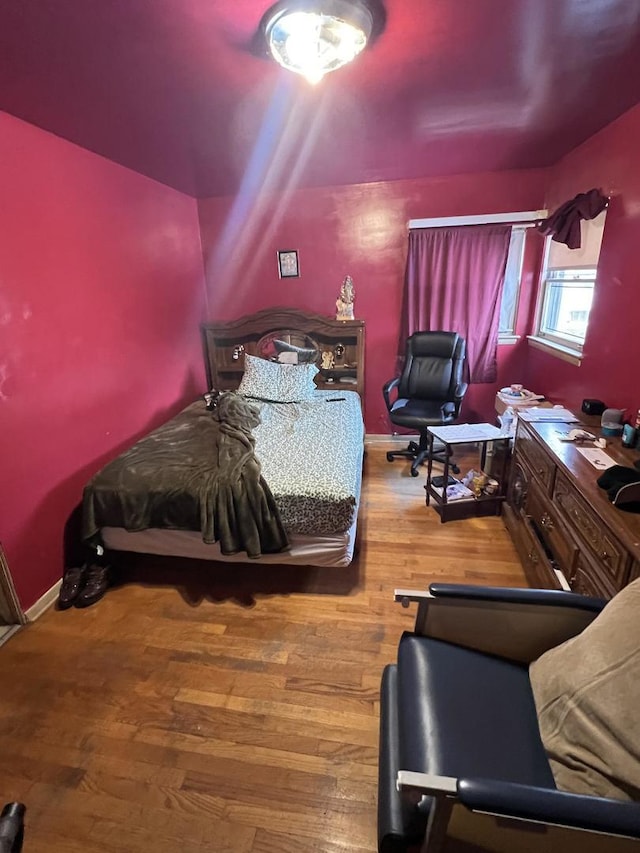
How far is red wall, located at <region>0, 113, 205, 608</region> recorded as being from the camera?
1.95m

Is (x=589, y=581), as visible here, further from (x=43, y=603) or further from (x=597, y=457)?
(x=43, y=603)

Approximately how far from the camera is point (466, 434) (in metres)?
2.70

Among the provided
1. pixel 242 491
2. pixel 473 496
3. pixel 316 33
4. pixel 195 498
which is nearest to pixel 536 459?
pixel 473 496

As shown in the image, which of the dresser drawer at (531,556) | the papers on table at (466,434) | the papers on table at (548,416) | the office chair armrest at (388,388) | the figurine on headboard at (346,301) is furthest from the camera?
the figurine on headboard at (346,301)

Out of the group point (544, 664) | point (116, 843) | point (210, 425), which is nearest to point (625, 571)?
point (544, 664)

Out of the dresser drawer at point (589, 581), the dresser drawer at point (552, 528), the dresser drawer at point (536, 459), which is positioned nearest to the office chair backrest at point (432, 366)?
the dresser drawer at point (536, 459)

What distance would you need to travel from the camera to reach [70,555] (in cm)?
231

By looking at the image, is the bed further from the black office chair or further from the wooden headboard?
the wooden headboard

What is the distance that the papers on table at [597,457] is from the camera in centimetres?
173

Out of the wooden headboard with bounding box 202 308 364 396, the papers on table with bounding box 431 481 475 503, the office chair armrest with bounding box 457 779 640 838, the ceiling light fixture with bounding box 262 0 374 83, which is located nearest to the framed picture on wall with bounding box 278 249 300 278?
the wooden headboard with bounding box 202 308 364 396

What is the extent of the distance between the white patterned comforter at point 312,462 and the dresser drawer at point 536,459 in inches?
36.4

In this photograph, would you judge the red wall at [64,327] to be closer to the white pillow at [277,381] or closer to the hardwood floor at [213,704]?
the hardwood floor at [213,704]

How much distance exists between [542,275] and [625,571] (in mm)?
2972

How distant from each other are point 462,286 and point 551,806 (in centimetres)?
350
